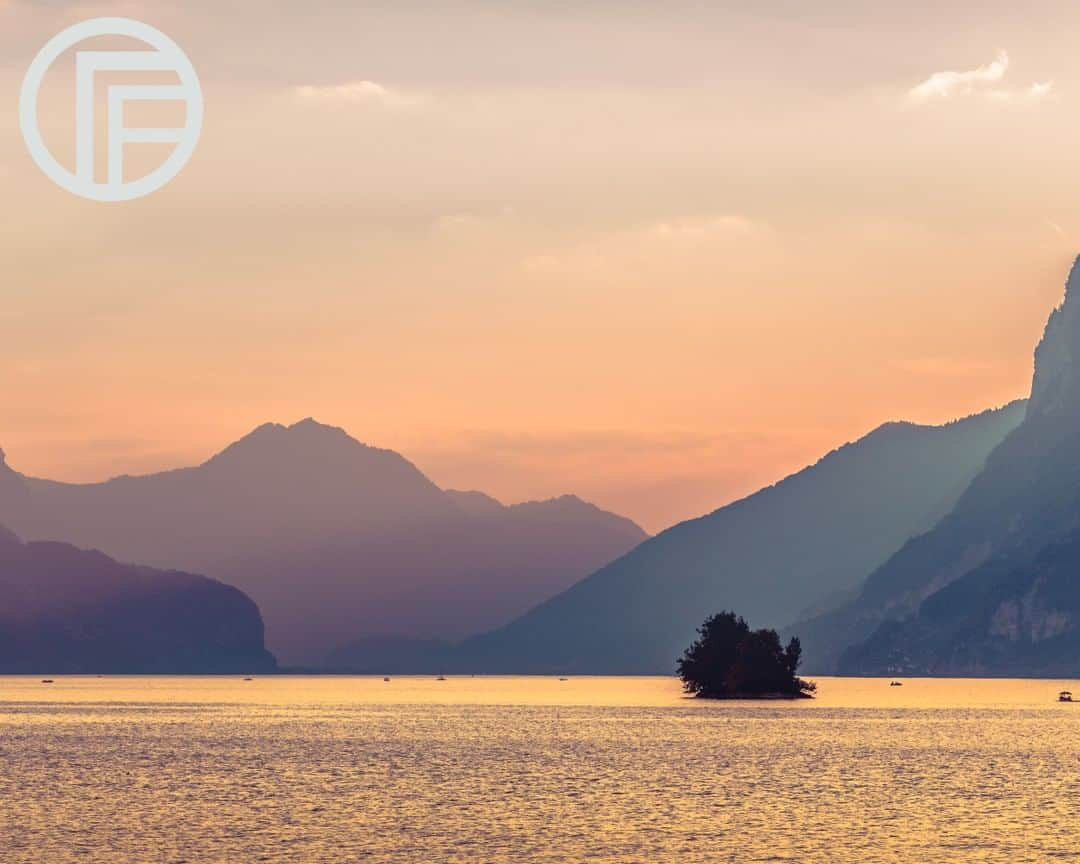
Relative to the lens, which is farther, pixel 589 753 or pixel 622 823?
pixel 589 753

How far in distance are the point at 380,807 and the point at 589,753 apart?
67882 millimetres

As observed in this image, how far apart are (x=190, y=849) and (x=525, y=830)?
2042cm

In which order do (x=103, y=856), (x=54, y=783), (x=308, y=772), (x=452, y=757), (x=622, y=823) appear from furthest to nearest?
(x=452, y=757)
(x=308, y=772)
(x=54, y=783)
(x=622, y=823)
(x=103, y=856)

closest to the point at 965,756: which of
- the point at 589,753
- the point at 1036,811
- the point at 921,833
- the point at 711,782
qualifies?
the point at 589,753

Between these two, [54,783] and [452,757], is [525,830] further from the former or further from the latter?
[452,757]

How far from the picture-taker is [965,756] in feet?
609

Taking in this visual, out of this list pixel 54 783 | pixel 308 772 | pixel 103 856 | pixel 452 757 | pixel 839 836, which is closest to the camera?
pixel 103 856

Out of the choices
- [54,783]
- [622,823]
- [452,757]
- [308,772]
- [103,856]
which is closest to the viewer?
[103,856]

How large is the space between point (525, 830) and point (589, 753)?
80751 millimetres

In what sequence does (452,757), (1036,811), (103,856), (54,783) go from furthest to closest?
1. (452,757)
2. (54,783)
3. (1036,811)
4. (103,856)

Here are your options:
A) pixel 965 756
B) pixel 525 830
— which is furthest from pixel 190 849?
pixel 965 756

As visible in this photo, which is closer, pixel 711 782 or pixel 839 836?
pixel 839 836

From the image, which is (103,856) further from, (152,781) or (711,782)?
(711,782)

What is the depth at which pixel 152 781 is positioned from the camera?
146 metres
